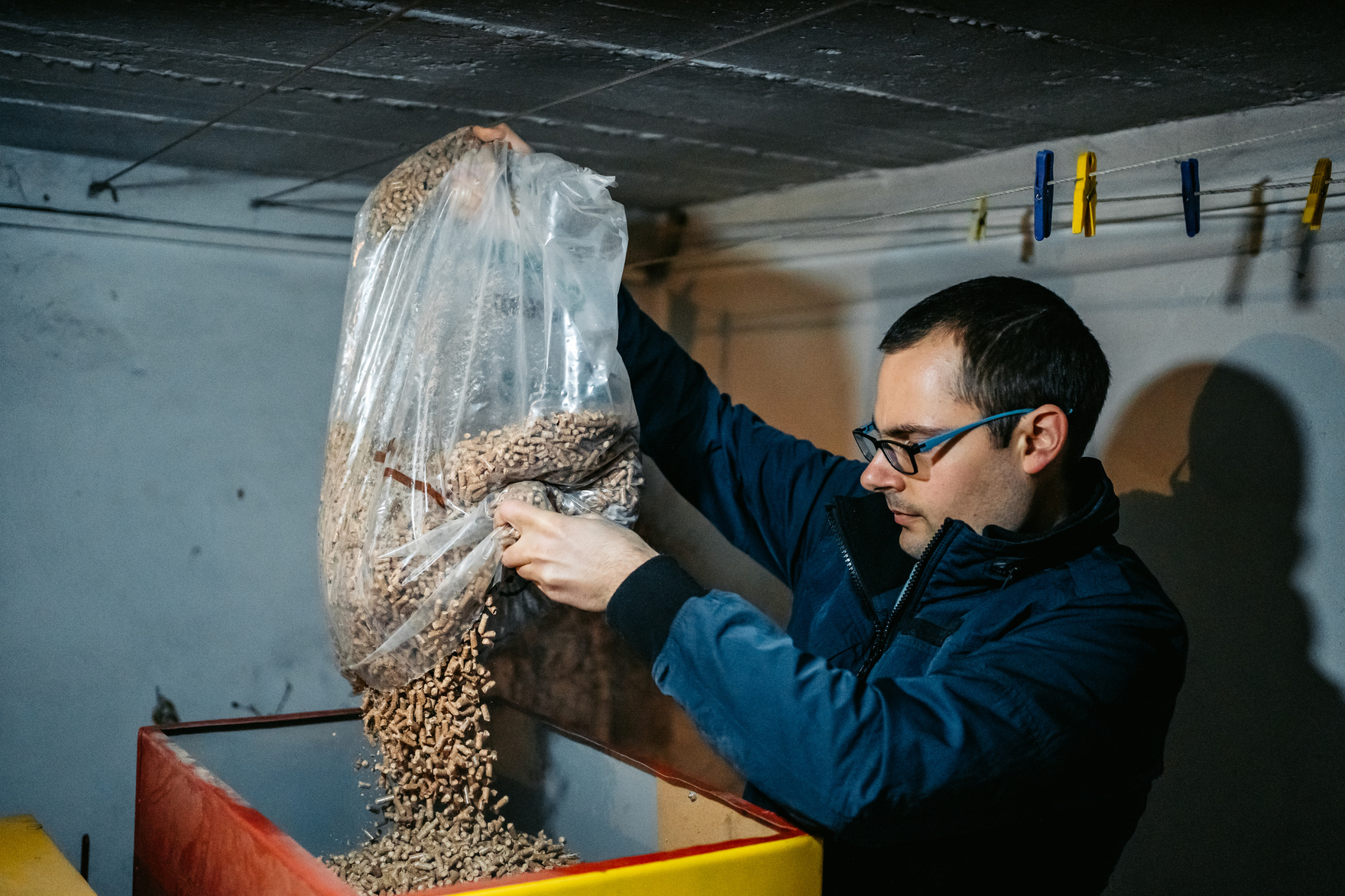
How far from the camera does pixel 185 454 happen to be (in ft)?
7.84

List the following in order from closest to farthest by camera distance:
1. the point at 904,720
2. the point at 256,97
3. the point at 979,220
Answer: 1. the point at 904,720
2. the point at 256,97
3. the point at 979,220

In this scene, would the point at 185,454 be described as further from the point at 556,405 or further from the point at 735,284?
the point at 556,405

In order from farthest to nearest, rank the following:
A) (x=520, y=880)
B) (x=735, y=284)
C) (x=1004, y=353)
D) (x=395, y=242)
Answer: (x=735, y=284), (x=395, y=242), (x=1004, y=353), (x=520, y=880)

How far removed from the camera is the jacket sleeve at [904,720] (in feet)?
2.96

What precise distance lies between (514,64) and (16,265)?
1.32 meters

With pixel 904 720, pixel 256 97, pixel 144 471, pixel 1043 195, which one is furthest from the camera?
pixel 144 471

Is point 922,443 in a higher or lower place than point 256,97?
lower

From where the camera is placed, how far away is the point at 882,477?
1201mm

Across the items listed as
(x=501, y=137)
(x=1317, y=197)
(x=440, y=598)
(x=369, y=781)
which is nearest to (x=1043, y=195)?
(x=1317, y=197)

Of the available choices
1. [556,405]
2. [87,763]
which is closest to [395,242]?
[556,405]

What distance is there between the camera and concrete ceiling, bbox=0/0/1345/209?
1.25 metres

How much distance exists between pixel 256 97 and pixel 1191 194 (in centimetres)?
134

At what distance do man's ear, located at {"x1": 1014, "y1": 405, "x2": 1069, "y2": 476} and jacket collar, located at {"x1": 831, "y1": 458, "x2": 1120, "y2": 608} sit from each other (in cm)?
7

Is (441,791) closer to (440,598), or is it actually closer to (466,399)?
(440,598)
